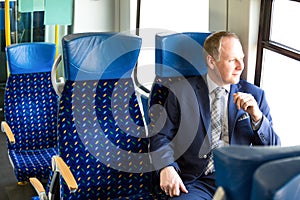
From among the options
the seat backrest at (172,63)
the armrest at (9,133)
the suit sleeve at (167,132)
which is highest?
the seat backrest at (172,63)

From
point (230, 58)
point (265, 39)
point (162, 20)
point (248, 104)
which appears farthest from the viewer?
point (162, 20)

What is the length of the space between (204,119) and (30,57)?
1.60m

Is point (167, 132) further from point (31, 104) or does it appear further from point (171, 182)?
point (31, 104)

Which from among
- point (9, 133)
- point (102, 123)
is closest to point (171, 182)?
point (102, 123)

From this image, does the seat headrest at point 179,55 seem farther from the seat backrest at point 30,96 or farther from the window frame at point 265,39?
the seat backrest at point 30,96

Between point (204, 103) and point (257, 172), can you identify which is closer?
point (257, 172)

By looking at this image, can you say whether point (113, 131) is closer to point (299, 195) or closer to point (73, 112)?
point (73, 112)

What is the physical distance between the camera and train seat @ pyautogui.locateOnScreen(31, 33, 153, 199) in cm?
265

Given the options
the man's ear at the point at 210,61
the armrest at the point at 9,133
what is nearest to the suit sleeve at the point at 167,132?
the man's ear at the point at 210,61

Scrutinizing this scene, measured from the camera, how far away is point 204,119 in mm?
2613

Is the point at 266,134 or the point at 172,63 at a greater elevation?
the point at 172,63

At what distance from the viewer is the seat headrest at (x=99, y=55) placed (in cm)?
260

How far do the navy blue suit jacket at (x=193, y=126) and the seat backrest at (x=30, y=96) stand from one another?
1.38 metres

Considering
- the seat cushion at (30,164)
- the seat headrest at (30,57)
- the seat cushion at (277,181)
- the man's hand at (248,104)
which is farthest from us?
the seat headrest at (30,57)
